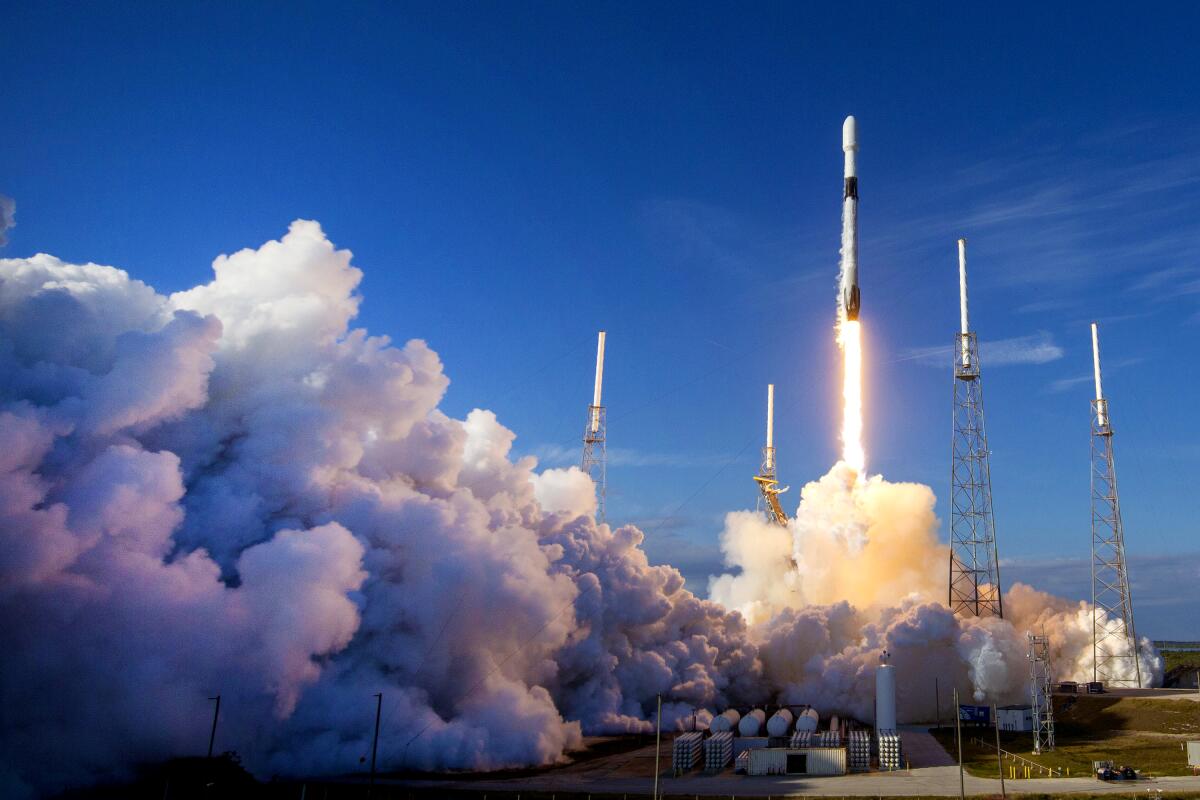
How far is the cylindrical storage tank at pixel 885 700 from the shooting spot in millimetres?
56406

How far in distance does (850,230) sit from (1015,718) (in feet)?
116

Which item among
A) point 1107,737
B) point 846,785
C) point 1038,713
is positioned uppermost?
point 1038,713

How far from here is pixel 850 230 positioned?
6725 centimetres

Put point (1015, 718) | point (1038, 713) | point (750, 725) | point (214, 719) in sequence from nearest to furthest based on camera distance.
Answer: point (214, 719)
point (1038, 713)
point (750, 725)
point (1015, 718)

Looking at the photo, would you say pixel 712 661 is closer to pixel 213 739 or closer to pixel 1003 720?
pixel 1003 720

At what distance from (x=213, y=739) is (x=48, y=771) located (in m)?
6.12

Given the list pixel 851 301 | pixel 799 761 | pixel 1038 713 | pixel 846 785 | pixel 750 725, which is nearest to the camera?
pixel 846 785

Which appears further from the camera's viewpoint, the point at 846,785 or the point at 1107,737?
the point at 1107,737

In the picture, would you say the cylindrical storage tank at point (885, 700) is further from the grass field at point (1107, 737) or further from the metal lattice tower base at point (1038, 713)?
the metal lattice tower base at point (1038, 713)

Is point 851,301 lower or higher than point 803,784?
higher

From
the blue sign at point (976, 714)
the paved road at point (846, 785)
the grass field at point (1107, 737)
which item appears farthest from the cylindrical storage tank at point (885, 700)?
the blue sign at point (976, 714)

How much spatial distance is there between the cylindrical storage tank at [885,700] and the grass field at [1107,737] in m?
4.02

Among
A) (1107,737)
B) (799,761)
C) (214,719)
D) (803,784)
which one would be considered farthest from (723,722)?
(214,719)

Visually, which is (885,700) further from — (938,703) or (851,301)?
(851,301)
